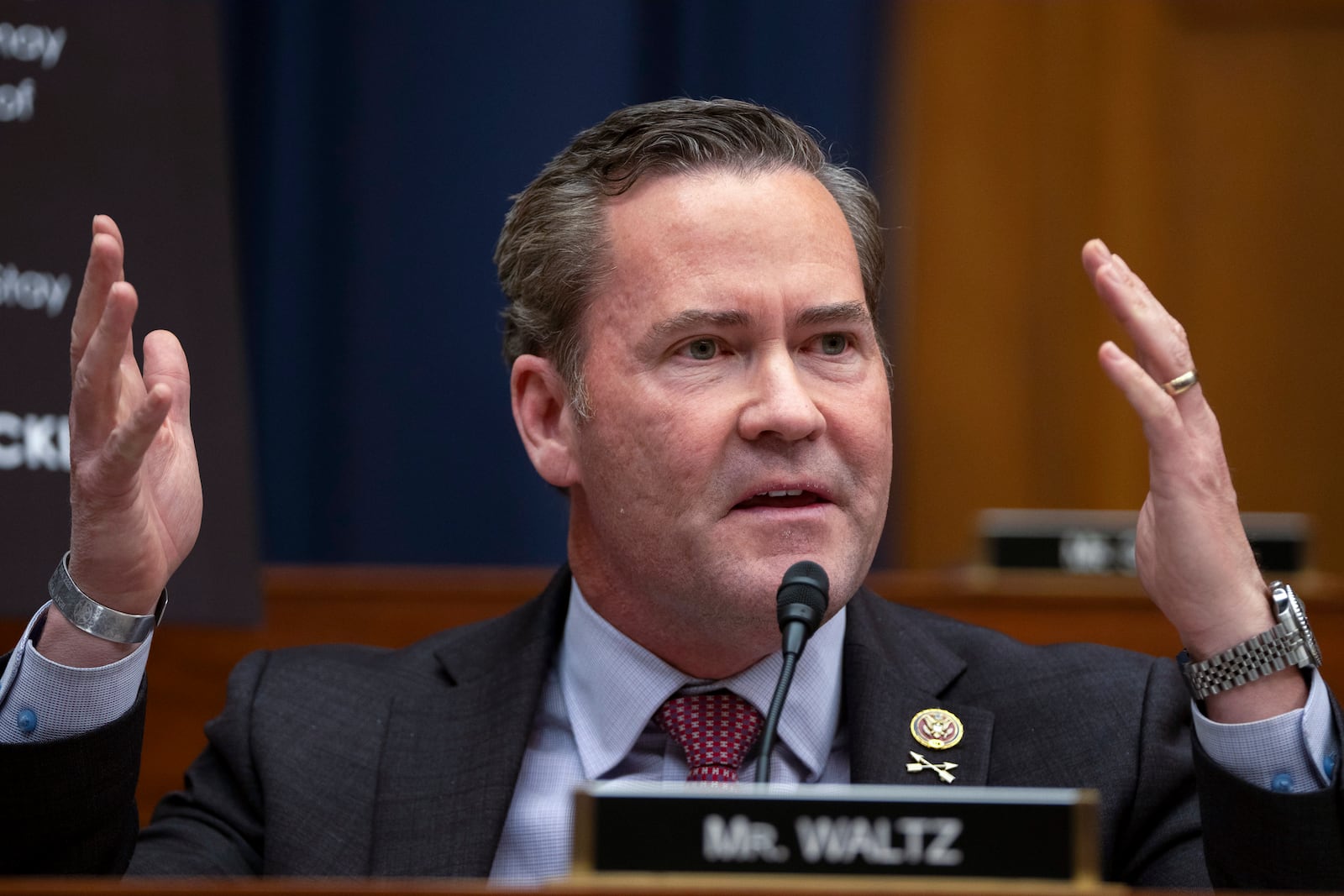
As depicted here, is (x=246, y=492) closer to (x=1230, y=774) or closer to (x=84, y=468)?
(x=84, y=468)

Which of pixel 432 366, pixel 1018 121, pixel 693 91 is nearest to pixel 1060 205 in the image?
pixel 1018 121

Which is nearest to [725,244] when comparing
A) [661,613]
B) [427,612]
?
[661,613]

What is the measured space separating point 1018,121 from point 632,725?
2.72 metres

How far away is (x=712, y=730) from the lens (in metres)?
1.91

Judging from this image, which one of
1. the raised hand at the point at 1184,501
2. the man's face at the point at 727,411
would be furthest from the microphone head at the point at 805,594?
the raised hand at the point at 1184,501

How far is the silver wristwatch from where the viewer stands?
59.5 inches

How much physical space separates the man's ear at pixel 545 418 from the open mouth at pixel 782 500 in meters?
0.32

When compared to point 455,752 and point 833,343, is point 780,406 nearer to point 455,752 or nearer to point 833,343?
point 833,343

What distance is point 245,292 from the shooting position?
373 centimetres

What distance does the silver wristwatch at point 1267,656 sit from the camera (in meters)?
1.51

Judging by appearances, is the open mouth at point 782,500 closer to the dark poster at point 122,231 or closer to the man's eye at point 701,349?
the man's eye at point 701,349

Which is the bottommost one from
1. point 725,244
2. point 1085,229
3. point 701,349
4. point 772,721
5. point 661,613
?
point 661,613

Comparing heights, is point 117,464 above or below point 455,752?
above

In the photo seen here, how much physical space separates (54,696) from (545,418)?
30.4 inches
